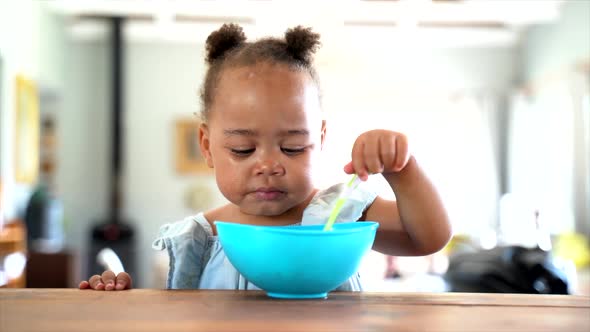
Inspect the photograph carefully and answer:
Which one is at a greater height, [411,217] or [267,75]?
[267,75]

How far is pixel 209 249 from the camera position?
3.66 feet

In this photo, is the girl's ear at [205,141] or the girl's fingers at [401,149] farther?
the girl's ear at [205,141]

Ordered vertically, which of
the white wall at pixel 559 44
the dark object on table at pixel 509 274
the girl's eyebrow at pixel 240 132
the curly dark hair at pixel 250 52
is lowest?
the dark object on table at pixel 509 274

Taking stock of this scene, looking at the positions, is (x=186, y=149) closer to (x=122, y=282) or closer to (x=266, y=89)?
(x=266, y=89)

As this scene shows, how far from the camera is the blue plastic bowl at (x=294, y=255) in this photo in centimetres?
73

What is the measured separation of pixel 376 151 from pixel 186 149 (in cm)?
613

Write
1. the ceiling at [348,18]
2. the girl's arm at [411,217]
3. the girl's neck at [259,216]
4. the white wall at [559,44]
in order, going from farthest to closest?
the white wall at [559,44] < the ceiling at [348,18] < the girl's neck at [259,216] < the girl's arm at [411,217]

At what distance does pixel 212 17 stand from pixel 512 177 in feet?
11.1

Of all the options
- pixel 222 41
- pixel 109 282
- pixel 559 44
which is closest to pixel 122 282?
pixel 109 282

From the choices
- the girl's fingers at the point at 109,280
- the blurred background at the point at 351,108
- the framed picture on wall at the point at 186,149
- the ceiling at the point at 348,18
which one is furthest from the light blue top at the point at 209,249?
the framed picture on wall at the point at 186,149

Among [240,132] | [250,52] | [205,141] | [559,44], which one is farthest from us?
[559,44]

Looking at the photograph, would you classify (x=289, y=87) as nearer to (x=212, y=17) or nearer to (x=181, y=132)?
(x=212, y=17)

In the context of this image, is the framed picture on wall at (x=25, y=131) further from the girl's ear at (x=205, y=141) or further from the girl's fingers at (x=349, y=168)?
the girl's fingers at (x=349, y=168)

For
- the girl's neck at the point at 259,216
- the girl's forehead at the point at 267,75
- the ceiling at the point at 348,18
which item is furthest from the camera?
the ceiling at the point at 348,18
